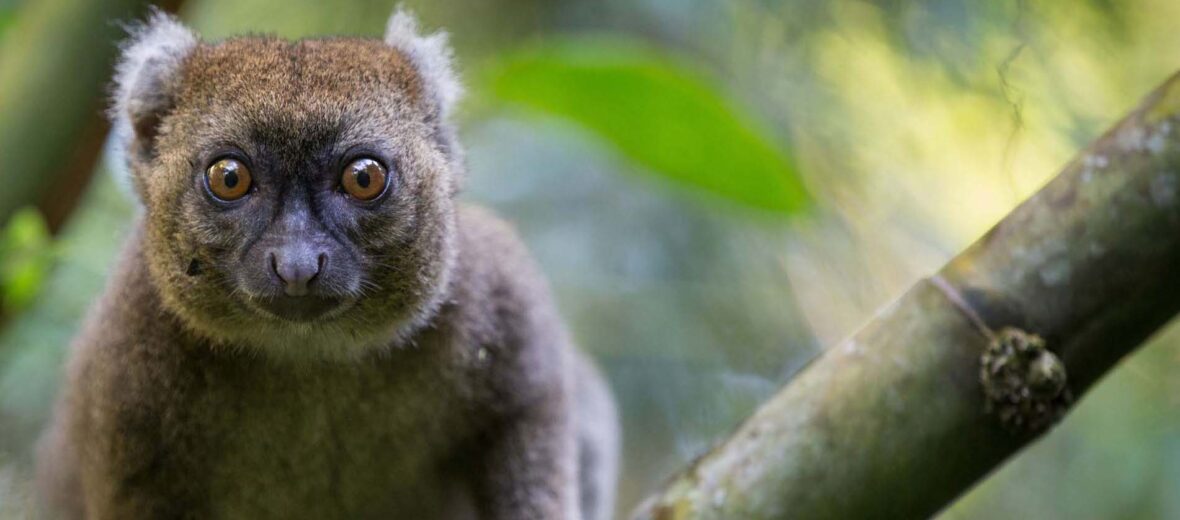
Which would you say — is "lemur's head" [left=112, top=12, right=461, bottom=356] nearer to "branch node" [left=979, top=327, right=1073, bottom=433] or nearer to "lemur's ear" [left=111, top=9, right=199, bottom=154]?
"lemur's ear" [left=111, top=9, right=199, bottom=154]

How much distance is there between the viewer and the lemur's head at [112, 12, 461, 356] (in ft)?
11.4

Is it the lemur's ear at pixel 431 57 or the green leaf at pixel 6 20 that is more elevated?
the green leaf at pixel 6 20

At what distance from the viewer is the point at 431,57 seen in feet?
14.1

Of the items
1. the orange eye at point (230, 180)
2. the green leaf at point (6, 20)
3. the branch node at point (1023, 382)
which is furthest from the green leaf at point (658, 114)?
the branch node at point (1023, 382)

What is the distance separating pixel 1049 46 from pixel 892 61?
0.91 meters

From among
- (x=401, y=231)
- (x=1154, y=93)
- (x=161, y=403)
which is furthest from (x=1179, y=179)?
(x=161, y=403)

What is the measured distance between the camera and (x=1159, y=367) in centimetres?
627

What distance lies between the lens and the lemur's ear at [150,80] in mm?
3943

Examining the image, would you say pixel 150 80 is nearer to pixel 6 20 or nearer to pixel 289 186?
pixel 289 186

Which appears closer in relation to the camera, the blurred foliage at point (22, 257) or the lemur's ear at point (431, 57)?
the lemur's ear at point (431, 57)

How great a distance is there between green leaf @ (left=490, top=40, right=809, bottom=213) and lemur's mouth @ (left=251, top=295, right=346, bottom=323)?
1.82m

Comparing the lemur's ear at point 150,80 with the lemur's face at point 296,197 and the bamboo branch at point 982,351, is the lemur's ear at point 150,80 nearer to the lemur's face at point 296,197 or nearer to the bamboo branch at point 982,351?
the lemur's face at point 296,197

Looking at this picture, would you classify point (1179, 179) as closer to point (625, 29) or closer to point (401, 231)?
point (401, 231)

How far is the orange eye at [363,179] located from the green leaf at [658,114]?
154 cm
